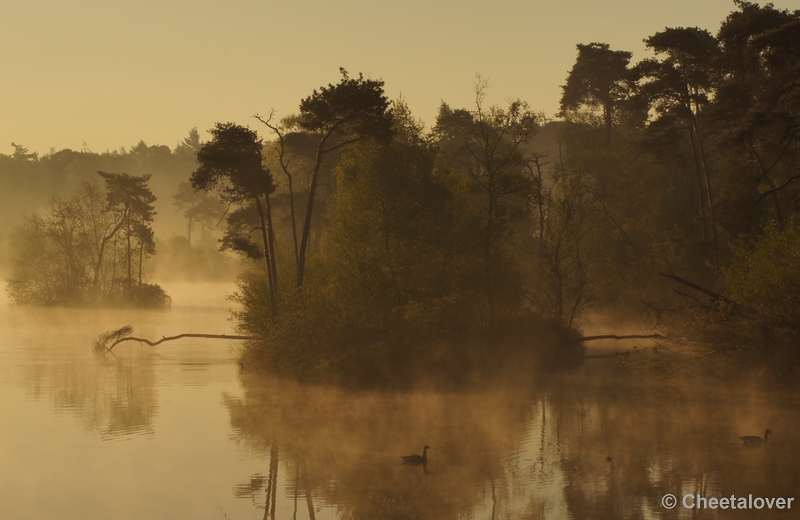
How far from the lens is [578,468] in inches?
832

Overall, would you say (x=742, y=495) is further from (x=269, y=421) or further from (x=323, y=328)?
(x=323, y=328)

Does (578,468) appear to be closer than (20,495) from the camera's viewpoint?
No

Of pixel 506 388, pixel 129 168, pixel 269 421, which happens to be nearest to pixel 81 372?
pixel 269 421

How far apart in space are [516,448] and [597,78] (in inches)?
2050

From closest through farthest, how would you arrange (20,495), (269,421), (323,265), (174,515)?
(174,515), (20,495), (269,421), (323,265)

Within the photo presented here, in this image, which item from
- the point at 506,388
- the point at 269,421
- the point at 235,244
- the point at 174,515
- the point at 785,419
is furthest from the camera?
the point at 235,244

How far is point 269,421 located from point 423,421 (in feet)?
16.5

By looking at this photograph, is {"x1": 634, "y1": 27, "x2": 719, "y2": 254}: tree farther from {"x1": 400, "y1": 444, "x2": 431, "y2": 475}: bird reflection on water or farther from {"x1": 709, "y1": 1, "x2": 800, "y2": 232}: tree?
{"x1": 400, "y1": 444, "x2": 431, "y2": 475}: bird reflection on water

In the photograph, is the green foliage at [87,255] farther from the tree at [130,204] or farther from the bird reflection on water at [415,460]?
the bird reflection on water at [415,460]

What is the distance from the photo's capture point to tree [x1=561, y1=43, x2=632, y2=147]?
227 ft

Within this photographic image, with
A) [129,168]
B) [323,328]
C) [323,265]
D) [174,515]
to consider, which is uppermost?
[129,168]

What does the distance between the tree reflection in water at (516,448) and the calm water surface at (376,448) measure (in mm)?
63

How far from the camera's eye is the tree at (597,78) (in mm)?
69062

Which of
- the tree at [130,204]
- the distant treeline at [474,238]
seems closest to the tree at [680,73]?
the distant treeline at [474,238]
